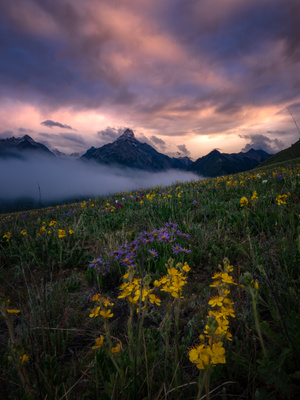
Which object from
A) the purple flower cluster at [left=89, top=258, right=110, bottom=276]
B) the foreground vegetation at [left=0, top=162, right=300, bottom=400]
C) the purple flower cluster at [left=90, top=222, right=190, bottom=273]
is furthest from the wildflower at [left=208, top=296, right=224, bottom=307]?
the purple flower cluster at [left=89, top=258, right=110, bottom=276]

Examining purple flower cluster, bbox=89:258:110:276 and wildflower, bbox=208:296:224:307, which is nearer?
wildflower, bbox=208:296:224:307

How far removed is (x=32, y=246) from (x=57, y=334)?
9.95ft

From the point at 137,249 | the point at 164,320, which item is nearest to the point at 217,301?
the point at 164,320

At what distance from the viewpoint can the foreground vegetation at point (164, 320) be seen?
1.17m

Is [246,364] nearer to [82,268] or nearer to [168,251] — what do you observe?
[168,251]

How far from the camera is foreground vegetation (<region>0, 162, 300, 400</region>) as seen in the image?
3.85ft

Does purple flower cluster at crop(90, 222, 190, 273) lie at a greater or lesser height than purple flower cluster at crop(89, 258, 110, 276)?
→ greater

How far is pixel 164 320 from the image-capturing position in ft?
5.22

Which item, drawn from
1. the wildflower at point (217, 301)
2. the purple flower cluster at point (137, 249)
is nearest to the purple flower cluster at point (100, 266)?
the purple flower cluster at point (137, 249)

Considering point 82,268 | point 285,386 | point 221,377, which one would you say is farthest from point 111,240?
point 285,386

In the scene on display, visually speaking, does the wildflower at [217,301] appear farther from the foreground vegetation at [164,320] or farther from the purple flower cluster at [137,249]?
the purple flower cluster at [137,249]

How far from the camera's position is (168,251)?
3277mm

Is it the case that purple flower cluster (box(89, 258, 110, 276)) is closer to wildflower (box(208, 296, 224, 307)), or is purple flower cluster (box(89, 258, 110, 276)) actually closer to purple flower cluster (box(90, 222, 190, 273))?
purple flower cluster (box(90, 222, 190, 273))

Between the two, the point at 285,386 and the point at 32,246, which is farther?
the point at 32,246
